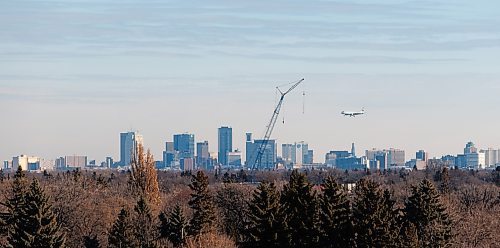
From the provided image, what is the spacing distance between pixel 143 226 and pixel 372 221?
24489 mm

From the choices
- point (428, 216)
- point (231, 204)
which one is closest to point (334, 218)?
point (428, 216)

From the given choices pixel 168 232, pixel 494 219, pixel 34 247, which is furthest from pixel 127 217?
pixel 494 219

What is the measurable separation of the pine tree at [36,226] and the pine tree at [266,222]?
1157cm

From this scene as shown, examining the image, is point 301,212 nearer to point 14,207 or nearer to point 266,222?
point 266,222

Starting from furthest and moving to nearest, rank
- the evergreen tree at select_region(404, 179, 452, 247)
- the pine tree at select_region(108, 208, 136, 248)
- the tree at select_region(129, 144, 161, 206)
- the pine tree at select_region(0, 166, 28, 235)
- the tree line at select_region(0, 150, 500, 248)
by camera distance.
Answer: the tree at select_region(129, 144, 161, 206) → the pine tree at select_region(108, 208, 136, 248) → the pine tree at select_region(0, 166, 28, 235) → the evergreen tree at select_region(404, 179, 452, 247) → the tree line at select_region(0, 150, 500, 248)

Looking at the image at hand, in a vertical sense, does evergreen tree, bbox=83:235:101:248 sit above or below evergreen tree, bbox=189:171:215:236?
below

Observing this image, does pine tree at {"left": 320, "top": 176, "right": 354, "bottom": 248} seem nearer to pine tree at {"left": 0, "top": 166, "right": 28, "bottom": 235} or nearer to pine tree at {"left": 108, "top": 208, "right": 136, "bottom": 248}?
pine tree at {"left": 108, "top": 208, "right": 136, "bottom": 248}

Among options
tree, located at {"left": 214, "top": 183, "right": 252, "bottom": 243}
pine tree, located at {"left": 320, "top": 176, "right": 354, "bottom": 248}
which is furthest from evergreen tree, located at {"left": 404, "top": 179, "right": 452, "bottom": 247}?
tree, located at {"left": 214, "top": 183, "right": 252, "bottom": 243}

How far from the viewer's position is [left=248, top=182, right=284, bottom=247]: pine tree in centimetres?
6244

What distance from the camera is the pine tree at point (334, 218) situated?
2391 inches

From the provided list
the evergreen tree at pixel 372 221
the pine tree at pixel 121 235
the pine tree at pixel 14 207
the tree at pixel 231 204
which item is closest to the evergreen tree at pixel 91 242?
the pine tree at pixel 121 235

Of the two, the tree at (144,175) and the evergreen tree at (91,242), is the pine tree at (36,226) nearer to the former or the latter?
the evergreen tree at (91,242)

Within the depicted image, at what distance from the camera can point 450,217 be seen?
241 ft

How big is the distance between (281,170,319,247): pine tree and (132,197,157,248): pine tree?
13765mm
